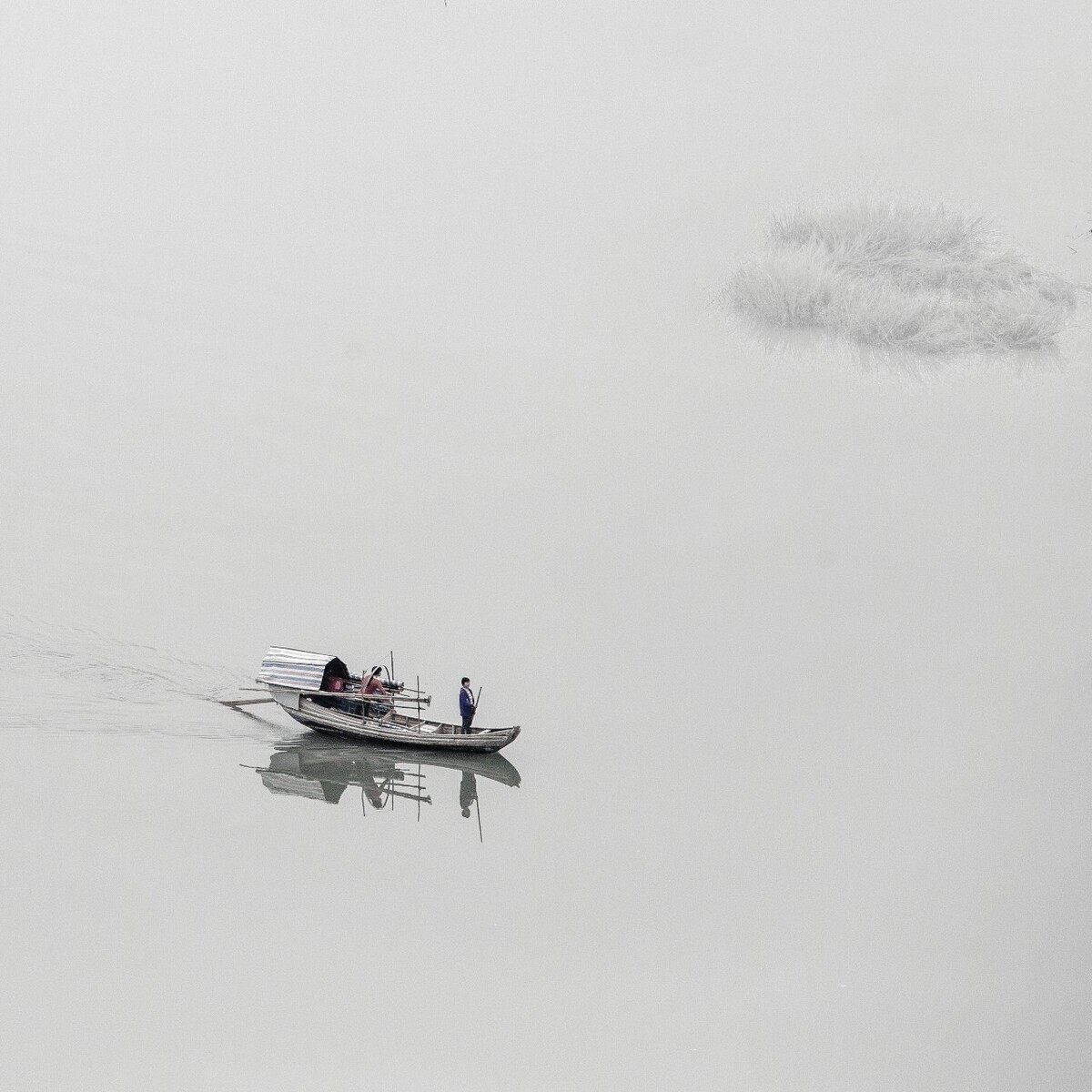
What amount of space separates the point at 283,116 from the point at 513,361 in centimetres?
1171

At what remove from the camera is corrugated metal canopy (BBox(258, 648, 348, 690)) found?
17.6 m

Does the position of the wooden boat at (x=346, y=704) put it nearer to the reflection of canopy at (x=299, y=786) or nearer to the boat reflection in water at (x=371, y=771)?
the boat reflection in water at (x=371, y=771)

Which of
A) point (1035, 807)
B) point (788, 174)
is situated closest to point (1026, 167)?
point (788, 174)

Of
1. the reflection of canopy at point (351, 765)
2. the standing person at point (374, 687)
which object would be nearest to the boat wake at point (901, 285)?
the standing person at point (374, 687)

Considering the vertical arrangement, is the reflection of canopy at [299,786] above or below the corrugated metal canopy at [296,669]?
below

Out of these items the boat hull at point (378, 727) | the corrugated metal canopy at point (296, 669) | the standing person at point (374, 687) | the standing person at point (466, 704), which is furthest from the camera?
the standing person at point (374, 687)

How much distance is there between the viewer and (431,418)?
75.5 ft

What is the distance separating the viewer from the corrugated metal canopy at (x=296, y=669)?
17625mm

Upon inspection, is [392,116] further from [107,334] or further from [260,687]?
[260,687]

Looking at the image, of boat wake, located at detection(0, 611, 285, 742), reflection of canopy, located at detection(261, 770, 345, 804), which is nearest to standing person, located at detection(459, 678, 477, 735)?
reflection of canopy, located at detection(261, 770, 345, 804)

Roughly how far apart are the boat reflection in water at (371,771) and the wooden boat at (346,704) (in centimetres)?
12

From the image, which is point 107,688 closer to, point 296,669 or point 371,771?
point 296,669

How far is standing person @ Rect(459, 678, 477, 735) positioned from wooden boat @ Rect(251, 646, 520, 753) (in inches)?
5.9

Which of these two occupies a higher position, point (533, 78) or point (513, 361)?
point (533, 78)
